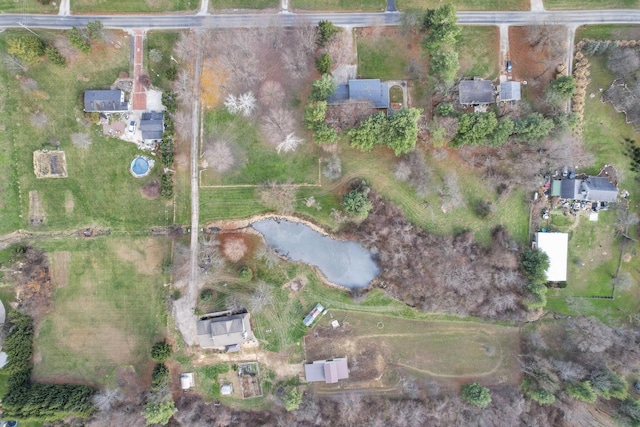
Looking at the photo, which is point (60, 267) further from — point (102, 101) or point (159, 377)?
point (102, 101)

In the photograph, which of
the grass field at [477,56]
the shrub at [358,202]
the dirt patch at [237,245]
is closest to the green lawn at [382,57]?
the grass field at [477,56]

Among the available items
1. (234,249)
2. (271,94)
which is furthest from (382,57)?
(234,249)

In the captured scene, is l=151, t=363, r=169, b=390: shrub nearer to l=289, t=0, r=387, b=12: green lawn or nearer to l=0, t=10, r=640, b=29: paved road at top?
l=0, t=10, r=640, b=29: paved road at top

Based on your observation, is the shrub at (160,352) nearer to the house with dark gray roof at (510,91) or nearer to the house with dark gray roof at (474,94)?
the house with dark gray roof at (474,94)

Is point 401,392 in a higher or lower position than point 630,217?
lower

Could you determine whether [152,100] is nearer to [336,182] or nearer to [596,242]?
[336,182]

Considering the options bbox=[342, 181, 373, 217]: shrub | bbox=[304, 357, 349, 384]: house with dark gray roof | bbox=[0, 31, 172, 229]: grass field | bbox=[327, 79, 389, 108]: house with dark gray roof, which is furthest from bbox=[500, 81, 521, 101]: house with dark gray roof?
bbox=[0, 31, 172, 229]: grass field

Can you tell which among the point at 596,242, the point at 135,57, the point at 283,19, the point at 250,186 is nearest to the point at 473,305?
the point at 596,242

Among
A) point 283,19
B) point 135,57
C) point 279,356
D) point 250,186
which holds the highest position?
point 283,19
